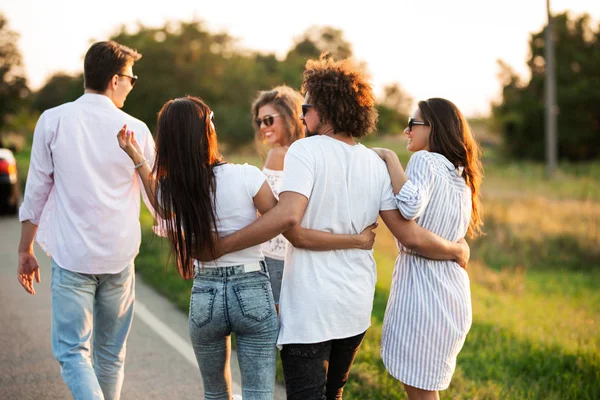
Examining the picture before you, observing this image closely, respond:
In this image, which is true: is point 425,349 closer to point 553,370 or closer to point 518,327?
point 553,370

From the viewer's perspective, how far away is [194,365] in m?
5.00

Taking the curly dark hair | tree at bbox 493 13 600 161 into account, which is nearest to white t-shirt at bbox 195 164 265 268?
the curly dark hair

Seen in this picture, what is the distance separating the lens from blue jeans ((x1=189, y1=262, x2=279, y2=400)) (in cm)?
279

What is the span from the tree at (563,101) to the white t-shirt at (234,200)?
4528 cm

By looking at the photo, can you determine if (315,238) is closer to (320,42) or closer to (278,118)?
(278,118)

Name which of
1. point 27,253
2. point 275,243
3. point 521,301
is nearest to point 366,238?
point 275,243

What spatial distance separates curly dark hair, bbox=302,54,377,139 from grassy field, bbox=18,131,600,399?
3.33 feet

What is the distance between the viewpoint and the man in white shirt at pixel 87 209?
10.6ft

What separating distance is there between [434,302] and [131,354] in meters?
3.22

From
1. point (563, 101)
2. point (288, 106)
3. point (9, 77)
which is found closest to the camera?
point (288, 106)

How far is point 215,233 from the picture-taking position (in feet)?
9.14

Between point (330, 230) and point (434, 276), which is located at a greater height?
point (330, 230)

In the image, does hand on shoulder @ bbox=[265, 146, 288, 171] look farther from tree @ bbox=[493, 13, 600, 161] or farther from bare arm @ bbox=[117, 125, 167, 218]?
tree @ bbox=[493, 13, 600, 161]

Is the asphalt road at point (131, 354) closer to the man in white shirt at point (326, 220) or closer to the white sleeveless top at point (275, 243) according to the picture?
the white sleeveless top at point (275, 243)
